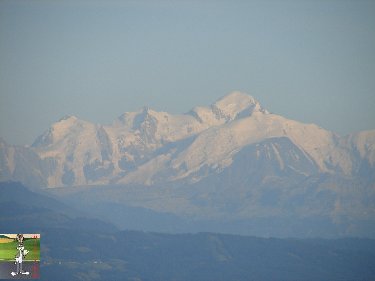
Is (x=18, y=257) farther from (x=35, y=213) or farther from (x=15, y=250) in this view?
(x=35, y=213)

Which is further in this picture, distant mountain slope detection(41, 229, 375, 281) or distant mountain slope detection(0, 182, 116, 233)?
distant mountain slope detection(0, 182, 116, 233)

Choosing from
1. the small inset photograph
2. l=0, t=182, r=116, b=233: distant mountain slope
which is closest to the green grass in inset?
the small inset photograph

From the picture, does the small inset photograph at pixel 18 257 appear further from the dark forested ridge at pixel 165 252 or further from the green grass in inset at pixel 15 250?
the dark forested ridge at pixel 165 252

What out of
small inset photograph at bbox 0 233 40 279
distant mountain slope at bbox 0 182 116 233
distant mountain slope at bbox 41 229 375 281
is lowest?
small inset photograph at bbox 0 233 40 279

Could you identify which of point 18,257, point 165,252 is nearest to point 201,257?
point 165,252

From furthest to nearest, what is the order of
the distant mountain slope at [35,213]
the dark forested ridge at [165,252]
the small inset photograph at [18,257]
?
1. the distant mountain slope at [35,213]
2. the dark forested ridge at [165,252]
3. the small inset photograph at [18,257]

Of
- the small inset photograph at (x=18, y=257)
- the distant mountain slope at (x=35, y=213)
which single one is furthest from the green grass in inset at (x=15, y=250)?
the distant mountain slope at (x=35, y=213)

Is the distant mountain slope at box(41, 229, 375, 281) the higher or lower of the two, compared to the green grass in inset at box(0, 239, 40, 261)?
higher

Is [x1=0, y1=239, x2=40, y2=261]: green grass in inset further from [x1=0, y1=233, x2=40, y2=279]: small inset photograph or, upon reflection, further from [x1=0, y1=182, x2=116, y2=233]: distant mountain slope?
[x1=0, y1=182, x2=116, y2=233]: distant mountain slope
